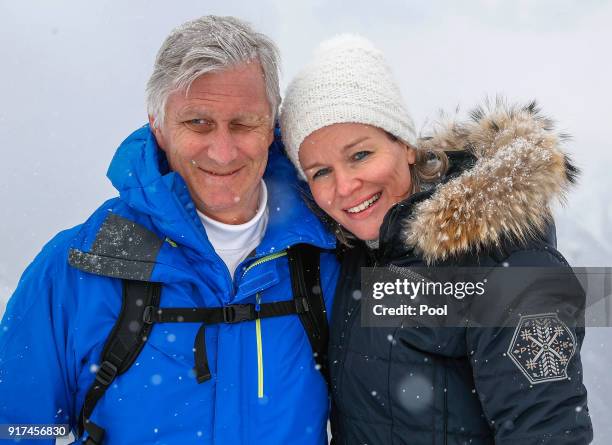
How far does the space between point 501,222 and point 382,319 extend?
0.65 m

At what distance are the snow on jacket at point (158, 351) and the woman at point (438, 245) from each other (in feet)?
1.05

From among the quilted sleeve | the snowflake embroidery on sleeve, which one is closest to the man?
the quilted sleeve

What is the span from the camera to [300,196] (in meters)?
2.94

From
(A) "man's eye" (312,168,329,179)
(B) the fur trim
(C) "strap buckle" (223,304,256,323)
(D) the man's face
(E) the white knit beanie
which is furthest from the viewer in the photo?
(A) "man's eye" (312,168,329,179)

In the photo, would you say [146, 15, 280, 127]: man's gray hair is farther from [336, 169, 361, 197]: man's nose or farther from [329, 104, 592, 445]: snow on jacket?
[329, 104, 592, 445]: snow on jacket

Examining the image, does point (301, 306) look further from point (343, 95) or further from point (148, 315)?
point (343, 95)

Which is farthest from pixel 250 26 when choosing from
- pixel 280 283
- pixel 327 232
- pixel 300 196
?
pixel 280 283

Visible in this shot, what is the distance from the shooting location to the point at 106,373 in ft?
7.41

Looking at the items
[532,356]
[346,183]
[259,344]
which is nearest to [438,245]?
[532,356]

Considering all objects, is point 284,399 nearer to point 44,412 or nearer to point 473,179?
point 44,412

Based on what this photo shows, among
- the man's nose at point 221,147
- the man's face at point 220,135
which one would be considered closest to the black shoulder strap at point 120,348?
the man's face at point 220,135

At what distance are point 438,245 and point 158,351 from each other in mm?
1289

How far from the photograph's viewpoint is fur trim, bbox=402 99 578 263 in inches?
80.4

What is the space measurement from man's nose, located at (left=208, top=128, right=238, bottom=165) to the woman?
14.4 inches
